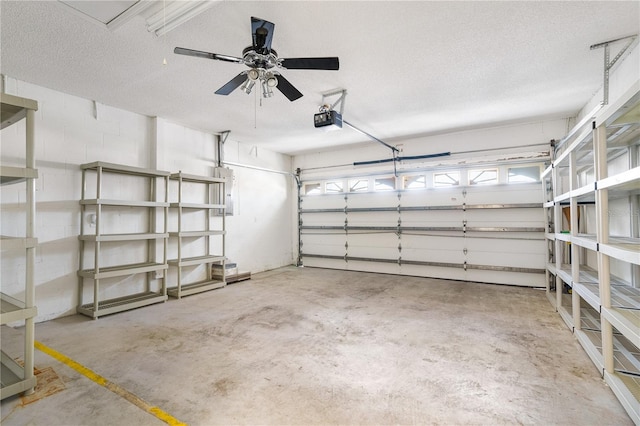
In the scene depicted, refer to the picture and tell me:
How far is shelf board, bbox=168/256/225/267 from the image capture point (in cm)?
486

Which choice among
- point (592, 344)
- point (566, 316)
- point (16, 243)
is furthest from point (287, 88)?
point (566, 316)

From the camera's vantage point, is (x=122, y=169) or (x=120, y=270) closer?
(x=120, y=270)

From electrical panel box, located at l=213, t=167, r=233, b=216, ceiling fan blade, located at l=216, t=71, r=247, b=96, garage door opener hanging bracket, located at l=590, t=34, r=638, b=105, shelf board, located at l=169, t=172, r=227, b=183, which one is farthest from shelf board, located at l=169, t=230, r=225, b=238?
garage door opener hanging bracket, located at l=590, t=34, r=638, b=105

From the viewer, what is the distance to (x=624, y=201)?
366 centimetres

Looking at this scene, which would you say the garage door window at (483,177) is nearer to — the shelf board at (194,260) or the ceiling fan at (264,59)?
the ceiling fan at (264,59)

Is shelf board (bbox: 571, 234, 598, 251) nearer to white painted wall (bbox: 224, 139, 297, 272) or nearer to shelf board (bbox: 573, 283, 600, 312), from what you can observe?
shelf board (bbox: 573, 283, 600, 312)

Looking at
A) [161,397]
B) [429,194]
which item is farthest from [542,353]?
[429,194]

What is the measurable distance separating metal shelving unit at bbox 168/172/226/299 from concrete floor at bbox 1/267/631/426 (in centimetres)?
70

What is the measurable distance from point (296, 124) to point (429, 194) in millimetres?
3262

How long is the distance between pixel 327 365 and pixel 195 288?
335cm

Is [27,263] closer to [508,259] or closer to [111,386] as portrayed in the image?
[111,386]

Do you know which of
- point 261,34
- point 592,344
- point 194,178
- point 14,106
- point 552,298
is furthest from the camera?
point 194,178

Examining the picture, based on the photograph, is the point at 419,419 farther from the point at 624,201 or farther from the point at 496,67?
the point at 624,201

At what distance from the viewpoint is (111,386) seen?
89.8 inches
